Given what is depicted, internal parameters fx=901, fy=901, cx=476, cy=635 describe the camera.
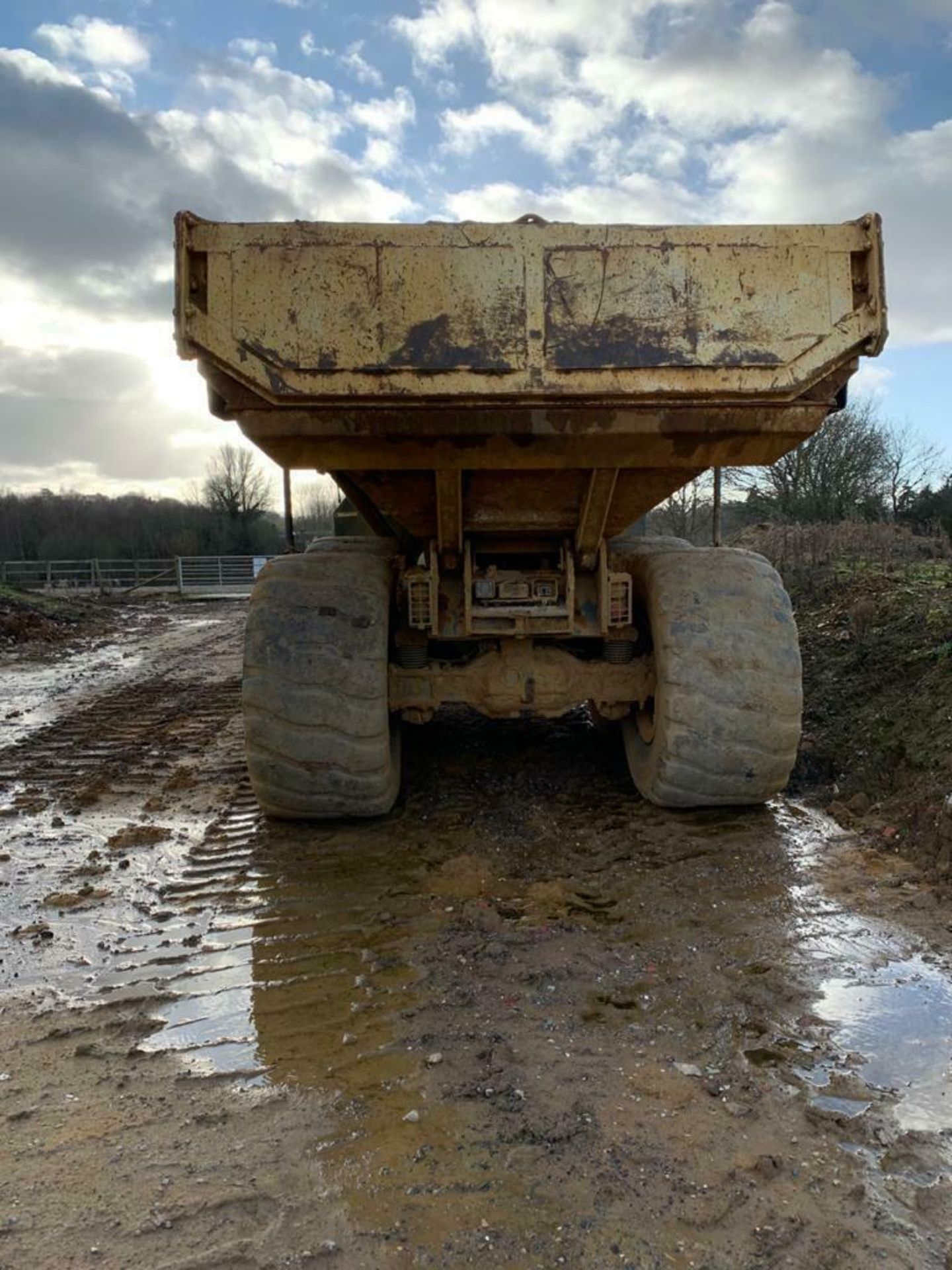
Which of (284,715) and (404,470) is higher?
(404,470)

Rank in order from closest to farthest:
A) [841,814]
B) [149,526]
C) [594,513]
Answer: [594,513]
[841,814]
[149,526]

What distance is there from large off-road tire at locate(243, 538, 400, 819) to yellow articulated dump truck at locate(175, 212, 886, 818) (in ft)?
0.04

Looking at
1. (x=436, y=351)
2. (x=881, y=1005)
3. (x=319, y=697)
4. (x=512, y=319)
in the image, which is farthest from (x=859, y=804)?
(x=436, y=351)

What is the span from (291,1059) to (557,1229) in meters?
0.93

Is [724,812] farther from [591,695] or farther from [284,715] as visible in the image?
[284,715]

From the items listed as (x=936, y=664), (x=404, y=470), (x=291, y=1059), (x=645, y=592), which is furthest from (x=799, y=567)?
(x=291, y=1059)

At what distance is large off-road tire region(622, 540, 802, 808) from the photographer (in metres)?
4.03

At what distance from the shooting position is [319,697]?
4012 millimetres

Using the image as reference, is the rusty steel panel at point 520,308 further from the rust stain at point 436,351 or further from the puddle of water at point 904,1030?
the puddle of water at point 904,1030

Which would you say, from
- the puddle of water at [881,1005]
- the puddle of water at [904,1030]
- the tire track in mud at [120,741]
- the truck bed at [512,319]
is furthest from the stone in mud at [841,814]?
the tire track in mud at [120,741]

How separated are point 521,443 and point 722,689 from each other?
1.42 metres

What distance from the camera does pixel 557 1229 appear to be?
1.80 m

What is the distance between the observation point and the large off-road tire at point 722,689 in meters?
4.03

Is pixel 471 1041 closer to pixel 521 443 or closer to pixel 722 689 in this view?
pixel 722 689
